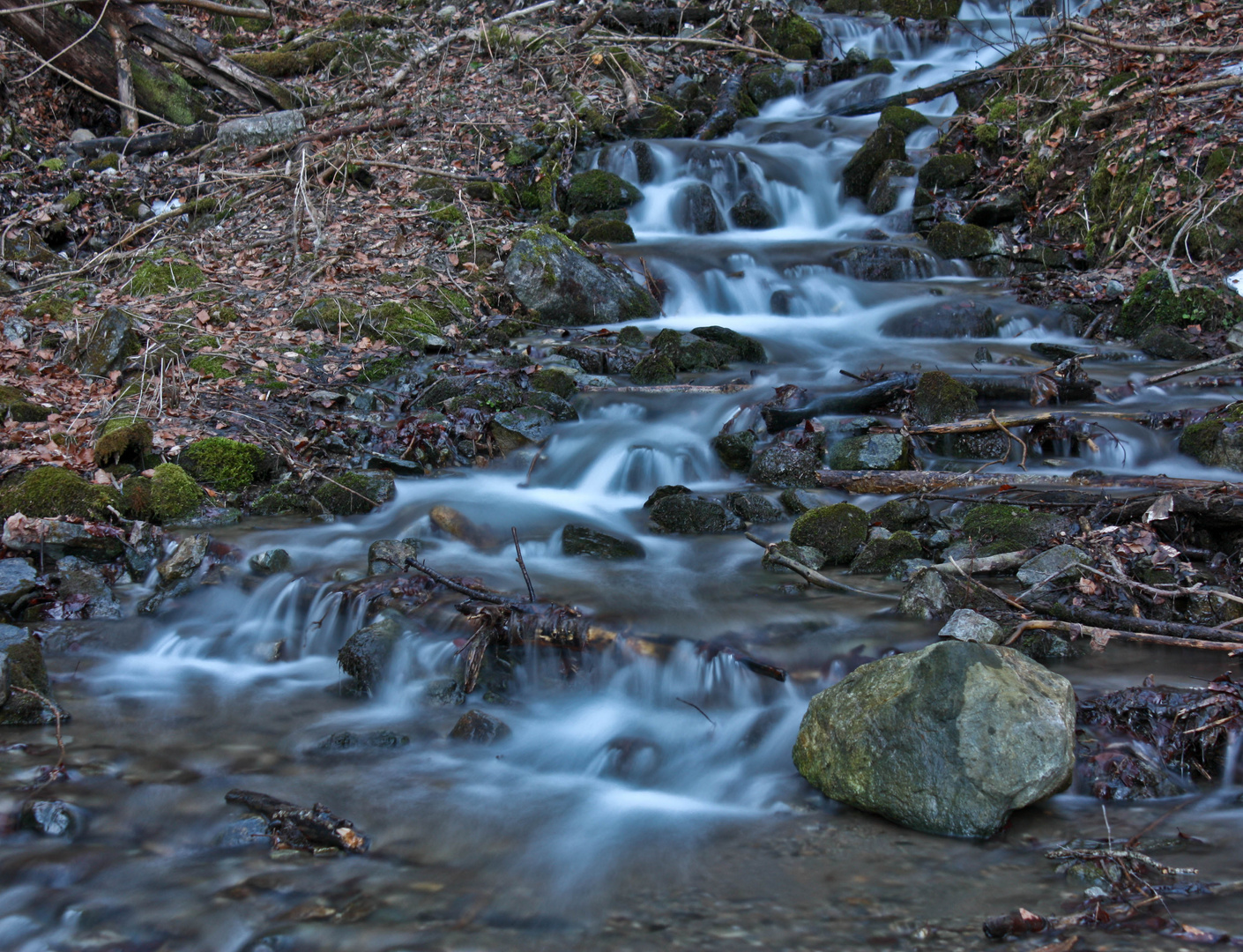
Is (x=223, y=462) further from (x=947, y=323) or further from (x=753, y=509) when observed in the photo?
(x=947, y=323)

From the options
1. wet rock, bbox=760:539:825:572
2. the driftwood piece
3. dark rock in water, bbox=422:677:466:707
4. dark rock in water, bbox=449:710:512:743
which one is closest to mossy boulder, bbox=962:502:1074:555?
wet rock, bbox=760:539:825:572

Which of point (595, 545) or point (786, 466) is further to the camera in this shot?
point (786, 466)

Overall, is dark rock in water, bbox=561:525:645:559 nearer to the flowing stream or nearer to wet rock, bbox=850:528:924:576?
the flowing stream

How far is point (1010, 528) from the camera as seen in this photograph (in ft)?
16.8

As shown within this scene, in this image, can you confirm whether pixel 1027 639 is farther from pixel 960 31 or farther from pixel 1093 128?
pixel 960 31

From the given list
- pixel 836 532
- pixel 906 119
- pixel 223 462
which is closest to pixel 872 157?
pixel 906 119

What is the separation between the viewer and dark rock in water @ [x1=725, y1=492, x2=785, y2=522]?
20.1 ft

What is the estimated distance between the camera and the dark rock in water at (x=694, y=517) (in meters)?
6.08

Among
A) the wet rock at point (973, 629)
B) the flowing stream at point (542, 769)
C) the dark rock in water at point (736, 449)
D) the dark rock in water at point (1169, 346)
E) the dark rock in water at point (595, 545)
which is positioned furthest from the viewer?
the dark rock in water at point (1169, 346)

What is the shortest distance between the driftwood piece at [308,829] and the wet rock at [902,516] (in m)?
3.58

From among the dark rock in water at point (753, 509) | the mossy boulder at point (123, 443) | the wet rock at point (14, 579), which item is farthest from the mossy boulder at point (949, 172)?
the wet rock at point (14, 579)

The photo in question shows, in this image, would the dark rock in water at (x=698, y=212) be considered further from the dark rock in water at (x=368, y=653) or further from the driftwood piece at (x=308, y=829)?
the driftwood piece at (x=308, y=829)

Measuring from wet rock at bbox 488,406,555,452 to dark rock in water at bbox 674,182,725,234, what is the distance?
5.40m

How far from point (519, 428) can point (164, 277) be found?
4618 mm
